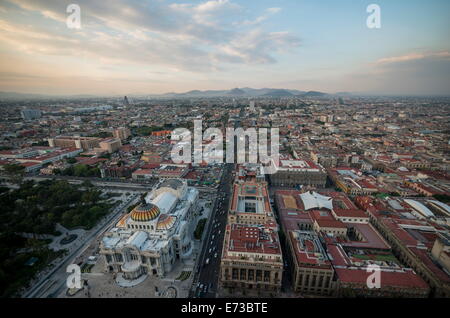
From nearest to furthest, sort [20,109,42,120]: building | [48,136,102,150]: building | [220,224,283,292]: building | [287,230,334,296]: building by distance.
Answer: [287,230,334,296]: building
[220,224,283,292]: building
[48,136,102,150]: building
[20,109,42,120]: building

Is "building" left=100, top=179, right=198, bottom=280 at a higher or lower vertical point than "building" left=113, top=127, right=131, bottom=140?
lower

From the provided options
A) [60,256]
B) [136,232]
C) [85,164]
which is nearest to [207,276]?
[136,232]

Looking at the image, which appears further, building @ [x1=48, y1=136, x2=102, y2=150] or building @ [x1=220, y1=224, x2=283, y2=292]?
building @ [x1=48, y1=136, x2=102, y2=150]

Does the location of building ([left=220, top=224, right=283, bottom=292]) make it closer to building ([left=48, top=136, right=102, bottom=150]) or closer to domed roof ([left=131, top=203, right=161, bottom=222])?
domed roof ([left=131, top=203, right=161, bottom=222])

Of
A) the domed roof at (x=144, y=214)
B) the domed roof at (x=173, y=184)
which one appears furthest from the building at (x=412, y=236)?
the domed roof at (x=144, y=214)

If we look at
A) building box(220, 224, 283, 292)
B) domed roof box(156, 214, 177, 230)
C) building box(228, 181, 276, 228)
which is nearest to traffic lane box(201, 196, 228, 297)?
building box(220, 224, 283, 292)

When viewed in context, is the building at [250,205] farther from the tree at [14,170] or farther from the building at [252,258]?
the tree at [14,170]
